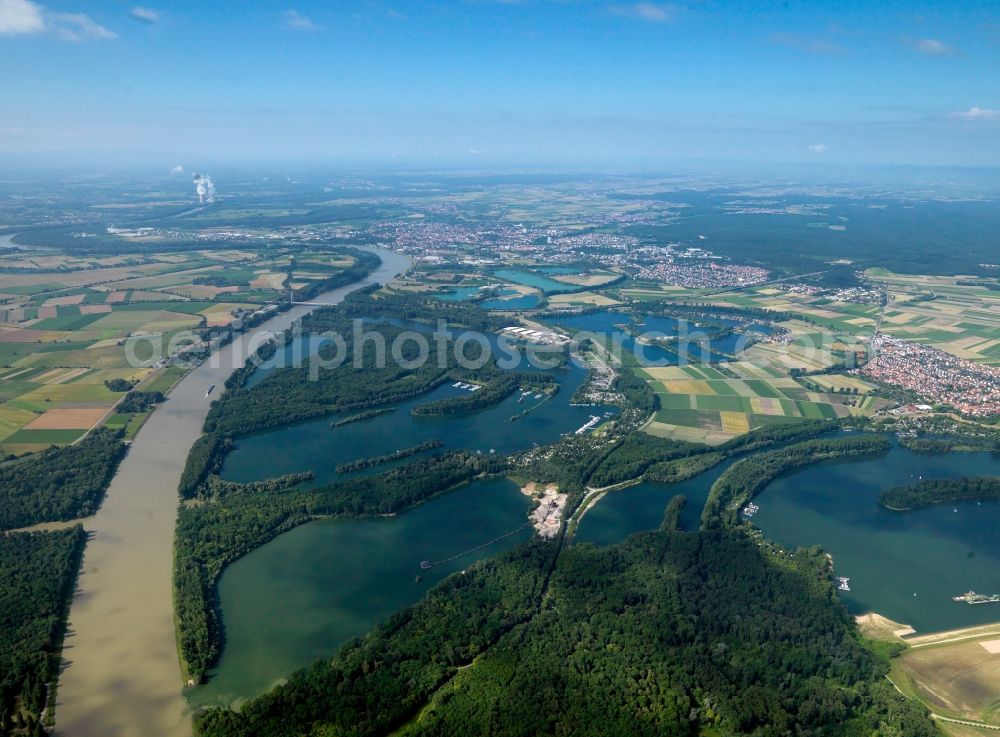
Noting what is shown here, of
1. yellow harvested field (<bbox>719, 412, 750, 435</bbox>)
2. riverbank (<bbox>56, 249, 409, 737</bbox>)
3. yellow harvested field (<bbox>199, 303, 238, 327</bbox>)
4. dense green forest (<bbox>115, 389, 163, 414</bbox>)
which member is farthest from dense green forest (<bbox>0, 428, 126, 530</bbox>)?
yellow harvested field (<bbox>719, 412, 750, 435</bbox>)

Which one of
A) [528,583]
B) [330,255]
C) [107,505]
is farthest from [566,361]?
[330,255]

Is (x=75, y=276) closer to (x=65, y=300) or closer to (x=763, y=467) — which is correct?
(x=65, y=300)

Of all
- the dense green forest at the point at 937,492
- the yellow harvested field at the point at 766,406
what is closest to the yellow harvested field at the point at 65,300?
the yellow harvested field at the point at 766,406

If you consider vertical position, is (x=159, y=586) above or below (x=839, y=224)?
below

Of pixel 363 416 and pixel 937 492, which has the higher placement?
pixel 363 416

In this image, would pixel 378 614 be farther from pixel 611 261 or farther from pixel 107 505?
pixel 611 261

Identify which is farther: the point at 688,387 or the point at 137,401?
the point at 688,387

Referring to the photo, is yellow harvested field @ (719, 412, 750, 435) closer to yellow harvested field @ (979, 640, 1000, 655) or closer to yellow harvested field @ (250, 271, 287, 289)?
yellow harvested field @ (979, 640, 1000, 655)

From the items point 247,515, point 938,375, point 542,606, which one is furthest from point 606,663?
point 938,375
